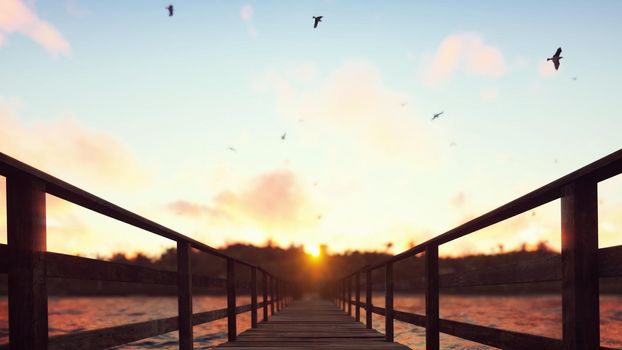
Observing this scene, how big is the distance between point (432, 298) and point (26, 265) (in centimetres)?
303

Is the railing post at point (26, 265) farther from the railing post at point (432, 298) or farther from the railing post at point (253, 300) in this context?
the railing post at point (253, 300)

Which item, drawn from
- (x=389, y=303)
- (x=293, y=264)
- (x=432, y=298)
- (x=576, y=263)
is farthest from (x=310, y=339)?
(x=293, y=264)

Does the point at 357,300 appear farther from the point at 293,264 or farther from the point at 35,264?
the point at 293,264

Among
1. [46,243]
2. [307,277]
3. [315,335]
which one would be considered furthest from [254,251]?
[46,243]

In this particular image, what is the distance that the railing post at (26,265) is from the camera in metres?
2.19

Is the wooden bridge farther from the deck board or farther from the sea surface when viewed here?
the sea surface

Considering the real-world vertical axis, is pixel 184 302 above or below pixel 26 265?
below

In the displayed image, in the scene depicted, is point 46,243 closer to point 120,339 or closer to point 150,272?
point 120,339

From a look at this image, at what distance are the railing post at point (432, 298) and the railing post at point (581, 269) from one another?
1941 millimetres

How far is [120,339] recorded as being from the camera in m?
2.98

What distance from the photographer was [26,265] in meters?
2.21

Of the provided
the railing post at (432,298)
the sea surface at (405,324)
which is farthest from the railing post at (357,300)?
the railing post at (432,298)

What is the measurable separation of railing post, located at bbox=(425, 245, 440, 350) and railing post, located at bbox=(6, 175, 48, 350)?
9.48 ft

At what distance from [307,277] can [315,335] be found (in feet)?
182
